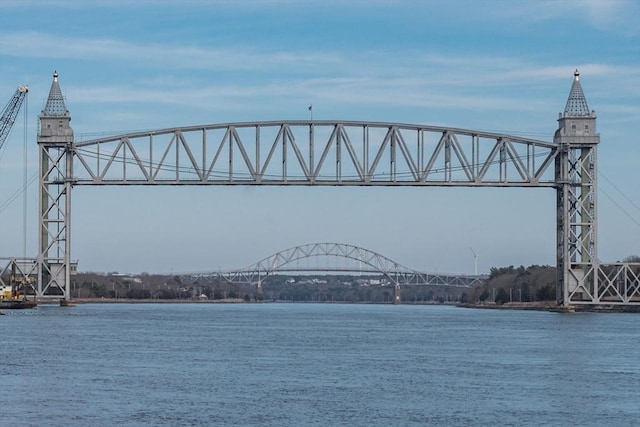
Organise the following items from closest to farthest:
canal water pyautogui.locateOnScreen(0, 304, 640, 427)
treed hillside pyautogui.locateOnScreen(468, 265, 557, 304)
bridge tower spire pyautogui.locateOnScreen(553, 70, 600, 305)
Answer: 1. canal water pyautogui.locateOnScreen(0, 304, 640, 427)
2. bridge tower spire pyautogui.locateOnScreen(553, 70, 600, 305)
3. treed hillside pyautogui.locateOnScreen(468, 265, 557, 304)

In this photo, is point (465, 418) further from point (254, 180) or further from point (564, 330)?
point (254, 180)

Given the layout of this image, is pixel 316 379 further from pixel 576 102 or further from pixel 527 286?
pixel 527 286

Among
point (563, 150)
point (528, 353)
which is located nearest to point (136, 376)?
point (528, 353)

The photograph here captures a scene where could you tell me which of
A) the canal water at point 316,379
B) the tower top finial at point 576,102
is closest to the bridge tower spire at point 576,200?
the tower top finial at point 576,102

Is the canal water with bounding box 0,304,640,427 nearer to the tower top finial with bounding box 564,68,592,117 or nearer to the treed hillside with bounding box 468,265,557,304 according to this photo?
the tower top finial with bounding box 564,68,592,117

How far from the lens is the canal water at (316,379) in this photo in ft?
123

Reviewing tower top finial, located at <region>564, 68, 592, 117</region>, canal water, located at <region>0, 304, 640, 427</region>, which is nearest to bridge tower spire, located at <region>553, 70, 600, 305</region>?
tower top finial, located at <region>564, 68, 592, 117</region>

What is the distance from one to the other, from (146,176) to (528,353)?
50.4 metres

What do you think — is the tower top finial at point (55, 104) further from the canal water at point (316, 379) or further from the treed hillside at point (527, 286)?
the treed hillside at point (527, 286)

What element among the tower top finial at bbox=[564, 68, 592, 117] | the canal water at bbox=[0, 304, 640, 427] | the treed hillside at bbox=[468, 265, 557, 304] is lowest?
the canal water at bbox=[0, 304, 640, 427]

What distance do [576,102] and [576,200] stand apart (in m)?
8.02

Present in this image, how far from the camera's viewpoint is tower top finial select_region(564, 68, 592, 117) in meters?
107

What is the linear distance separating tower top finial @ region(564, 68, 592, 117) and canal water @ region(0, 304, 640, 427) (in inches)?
1369

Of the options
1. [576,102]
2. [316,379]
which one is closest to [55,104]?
[576,102]
